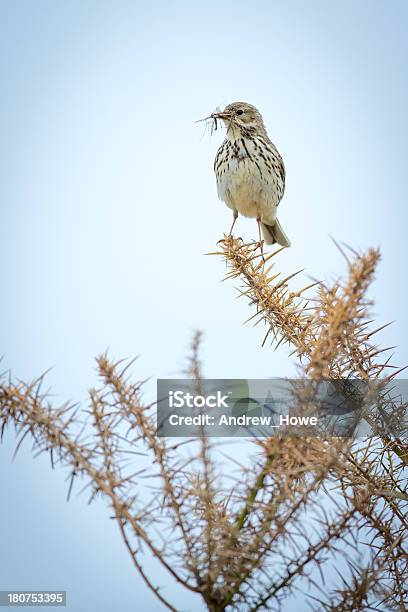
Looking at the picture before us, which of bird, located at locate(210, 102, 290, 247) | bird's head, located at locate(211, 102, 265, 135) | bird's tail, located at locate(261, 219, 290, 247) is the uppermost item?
bird's head, located at locate(211, 102, 265, 135)

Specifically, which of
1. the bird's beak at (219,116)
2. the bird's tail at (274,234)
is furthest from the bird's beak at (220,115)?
the bird's tail at (274,234)

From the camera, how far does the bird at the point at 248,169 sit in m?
5.47

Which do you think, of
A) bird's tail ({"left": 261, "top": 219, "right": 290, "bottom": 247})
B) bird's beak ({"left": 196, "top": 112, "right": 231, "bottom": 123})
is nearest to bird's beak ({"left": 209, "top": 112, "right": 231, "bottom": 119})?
bird's beak ({"left": 196, "top": 112, "right": 231, "bottom": 123})

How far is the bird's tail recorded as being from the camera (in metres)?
5.94

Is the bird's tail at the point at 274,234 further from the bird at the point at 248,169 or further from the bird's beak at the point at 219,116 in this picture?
the bird's beak at the point at 219,116

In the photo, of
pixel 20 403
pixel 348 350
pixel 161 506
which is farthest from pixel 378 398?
pixel 20 403

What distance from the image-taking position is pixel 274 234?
19.7ft

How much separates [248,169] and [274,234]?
76cm

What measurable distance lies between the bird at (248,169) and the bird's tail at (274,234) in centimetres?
2

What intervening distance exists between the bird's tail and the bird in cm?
2

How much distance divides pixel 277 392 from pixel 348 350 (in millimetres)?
295

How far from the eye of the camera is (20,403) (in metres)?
0.84

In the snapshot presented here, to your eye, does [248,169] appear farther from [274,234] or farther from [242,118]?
[274,234]

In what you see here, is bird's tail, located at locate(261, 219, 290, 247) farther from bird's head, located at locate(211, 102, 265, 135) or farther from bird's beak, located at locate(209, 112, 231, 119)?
bird's beak, located at locate(209, 112, 231, 119)
